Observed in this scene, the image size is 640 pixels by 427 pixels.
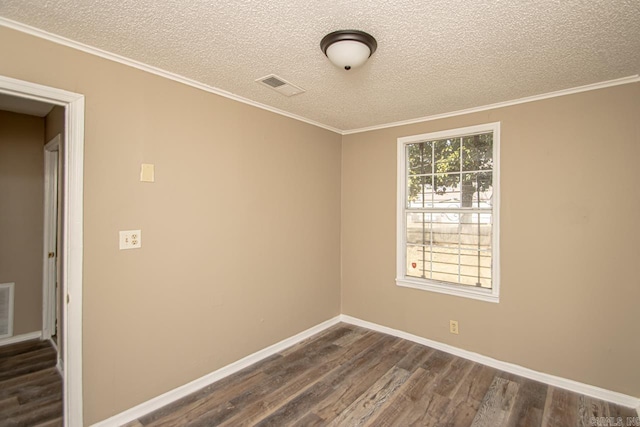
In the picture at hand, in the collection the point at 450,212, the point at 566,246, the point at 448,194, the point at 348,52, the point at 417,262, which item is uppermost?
the point at 348,52

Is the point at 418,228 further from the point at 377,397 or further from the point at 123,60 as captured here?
the point at 123,60

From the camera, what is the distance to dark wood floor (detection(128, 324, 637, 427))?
2.18m

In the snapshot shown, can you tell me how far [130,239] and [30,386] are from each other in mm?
1693

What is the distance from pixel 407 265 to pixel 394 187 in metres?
0.91

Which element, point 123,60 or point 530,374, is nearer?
point 123,60

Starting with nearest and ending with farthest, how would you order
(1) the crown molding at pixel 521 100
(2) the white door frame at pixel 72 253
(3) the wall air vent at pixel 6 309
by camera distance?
(2) the white door frame at pixel 72 253 < (1) the crown molding at pixel 521 100 < (3) the wall air vent at pixel 6 309

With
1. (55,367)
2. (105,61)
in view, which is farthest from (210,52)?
(55,367)

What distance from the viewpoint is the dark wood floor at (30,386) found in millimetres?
2184

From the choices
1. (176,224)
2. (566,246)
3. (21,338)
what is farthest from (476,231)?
(21,338)

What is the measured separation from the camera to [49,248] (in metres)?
3.45

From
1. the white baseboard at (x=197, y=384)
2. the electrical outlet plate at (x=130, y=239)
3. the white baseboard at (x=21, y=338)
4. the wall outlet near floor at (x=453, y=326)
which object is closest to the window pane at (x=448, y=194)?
the wall outlet near floor at (x=453, y=326)

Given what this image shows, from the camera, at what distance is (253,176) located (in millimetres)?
2967

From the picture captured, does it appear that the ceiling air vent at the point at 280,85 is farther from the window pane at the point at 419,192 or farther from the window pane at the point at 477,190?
the window pane at the point at 477,190

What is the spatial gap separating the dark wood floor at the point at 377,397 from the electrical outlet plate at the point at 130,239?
1.21m
